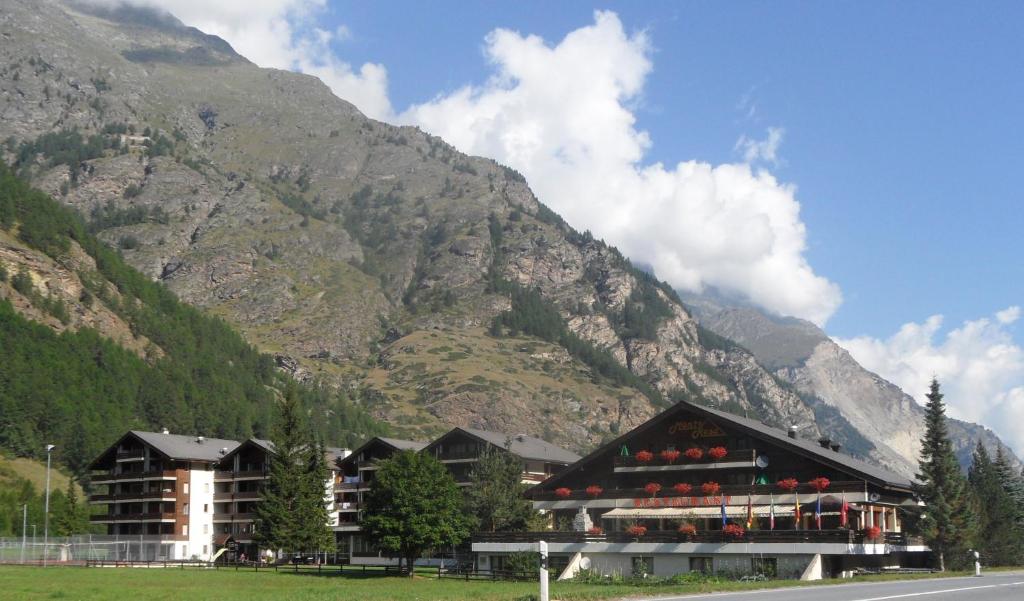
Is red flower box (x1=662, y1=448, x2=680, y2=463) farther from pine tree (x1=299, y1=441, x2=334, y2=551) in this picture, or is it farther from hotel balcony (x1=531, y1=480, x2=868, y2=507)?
pine tree (x1=299, y1=441, x2=334, y2=551)

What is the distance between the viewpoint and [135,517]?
126 m

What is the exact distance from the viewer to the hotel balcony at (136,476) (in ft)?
412

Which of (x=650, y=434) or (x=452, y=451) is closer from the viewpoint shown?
(x=650, y=434)

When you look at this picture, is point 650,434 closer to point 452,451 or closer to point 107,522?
point 452,451

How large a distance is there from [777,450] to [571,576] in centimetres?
1816

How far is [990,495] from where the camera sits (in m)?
101

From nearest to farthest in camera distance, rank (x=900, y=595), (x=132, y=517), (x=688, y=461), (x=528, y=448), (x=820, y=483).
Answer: (x=900, y=595)
(x=820, y=483)
(x=688, y=461)
(x=528, y=448)
(x=132, y=517)

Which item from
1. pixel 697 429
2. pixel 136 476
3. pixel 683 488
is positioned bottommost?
pixel 683 488

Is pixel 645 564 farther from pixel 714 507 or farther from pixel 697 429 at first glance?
pixel 697 429

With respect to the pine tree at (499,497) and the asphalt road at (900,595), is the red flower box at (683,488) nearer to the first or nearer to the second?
the pine tree at (499,497)

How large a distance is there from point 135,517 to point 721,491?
80.4 metres

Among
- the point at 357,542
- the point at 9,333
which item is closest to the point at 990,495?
the point at 357,542

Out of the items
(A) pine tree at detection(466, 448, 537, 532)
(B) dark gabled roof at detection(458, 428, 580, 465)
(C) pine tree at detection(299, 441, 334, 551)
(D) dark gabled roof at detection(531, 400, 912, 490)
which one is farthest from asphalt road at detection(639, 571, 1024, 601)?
(B) dark gabled roof at detection(458, 428, 580, 465)

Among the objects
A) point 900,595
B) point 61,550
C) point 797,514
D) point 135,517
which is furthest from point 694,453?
point 135,517
